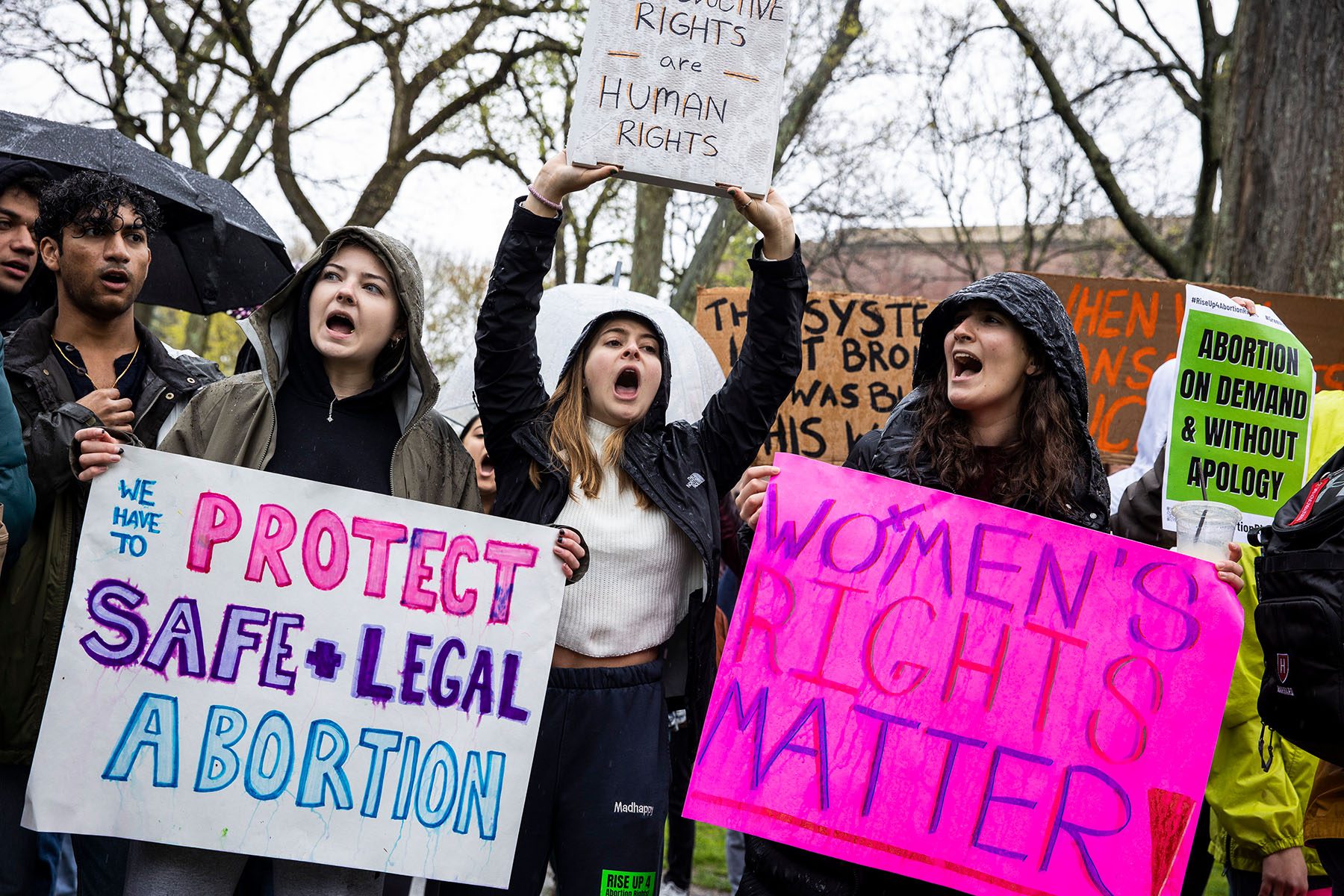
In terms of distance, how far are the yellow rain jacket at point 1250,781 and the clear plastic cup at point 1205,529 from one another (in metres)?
0.24

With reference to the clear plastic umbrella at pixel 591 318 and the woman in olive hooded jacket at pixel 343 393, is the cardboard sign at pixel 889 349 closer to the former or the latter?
the clear plastic umbrella at pixel 591 318

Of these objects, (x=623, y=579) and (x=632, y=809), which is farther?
(x=623, y=579)

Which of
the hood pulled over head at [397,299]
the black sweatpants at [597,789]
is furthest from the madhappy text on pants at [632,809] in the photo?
the hood pulled over head at [397,299]

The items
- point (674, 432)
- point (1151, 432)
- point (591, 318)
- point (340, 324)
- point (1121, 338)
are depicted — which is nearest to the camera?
point (340, 324)

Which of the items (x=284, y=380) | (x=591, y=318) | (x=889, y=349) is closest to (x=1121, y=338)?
(x=889, y=349)

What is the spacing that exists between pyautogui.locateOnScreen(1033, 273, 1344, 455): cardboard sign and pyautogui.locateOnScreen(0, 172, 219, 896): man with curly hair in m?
3.74

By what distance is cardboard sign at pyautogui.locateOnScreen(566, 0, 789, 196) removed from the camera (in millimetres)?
2797

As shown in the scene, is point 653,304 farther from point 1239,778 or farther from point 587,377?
point 1239,778

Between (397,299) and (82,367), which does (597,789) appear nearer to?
(397,299)

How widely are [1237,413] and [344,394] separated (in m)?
2.33

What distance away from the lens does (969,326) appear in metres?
2.79

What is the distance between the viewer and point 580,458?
9.55 feet

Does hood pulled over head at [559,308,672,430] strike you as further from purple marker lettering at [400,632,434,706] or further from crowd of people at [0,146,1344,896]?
purple marker lettering at [400,632,434,706]

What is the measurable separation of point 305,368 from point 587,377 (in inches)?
26.6
